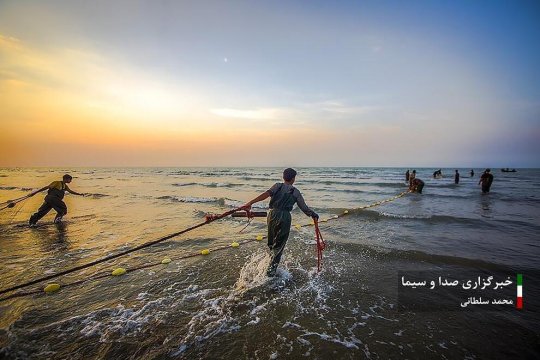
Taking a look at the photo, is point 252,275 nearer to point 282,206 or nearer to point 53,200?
point 282,206

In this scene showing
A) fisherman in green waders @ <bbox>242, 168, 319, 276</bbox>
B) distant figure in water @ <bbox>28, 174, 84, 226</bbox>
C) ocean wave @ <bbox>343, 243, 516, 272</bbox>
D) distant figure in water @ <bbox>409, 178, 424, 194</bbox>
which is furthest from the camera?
distant figure in water @ <bbox>409, 178, 424, 194</bbox>

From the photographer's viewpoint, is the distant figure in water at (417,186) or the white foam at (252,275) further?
the distant figure in water at (417,186)

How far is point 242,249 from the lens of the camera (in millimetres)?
8148

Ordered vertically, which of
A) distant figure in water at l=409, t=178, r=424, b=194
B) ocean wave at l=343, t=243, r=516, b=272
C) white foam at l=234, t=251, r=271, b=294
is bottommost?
ocean wave at l=343, t=243, r=516, b=272

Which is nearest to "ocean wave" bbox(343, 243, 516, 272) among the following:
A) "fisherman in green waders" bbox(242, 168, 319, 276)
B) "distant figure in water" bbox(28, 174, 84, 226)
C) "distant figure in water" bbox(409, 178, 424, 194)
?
"fisherman in green waders" bbox(242, 168, 319, 276)

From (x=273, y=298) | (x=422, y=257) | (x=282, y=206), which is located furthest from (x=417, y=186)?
(x=273, y=298)

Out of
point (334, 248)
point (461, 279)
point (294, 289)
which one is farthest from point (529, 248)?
point (294, 289)

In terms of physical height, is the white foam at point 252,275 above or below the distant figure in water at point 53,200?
below

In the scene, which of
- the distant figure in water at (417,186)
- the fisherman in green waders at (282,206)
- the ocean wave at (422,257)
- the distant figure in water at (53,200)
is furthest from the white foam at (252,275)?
the distant figure in water at (417,186)

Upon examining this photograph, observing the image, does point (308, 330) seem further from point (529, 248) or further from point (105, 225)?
point (105, 225)

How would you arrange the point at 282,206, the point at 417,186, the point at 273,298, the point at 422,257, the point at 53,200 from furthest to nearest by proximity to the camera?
the point at 417,186
the point at 53,200
the point at 422,257
the point at 282,206
the point at 273,298

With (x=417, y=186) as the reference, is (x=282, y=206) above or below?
above

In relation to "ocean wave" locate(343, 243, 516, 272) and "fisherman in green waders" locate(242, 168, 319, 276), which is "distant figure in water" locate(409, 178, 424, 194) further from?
"fisherman in green waders" locate(242, 168, 319, 276)

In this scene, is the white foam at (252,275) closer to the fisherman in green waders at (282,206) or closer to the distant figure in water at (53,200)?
the fisherman in green waders at (282,206)
